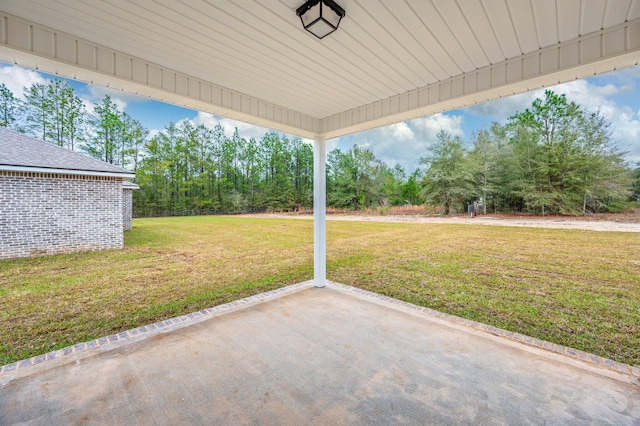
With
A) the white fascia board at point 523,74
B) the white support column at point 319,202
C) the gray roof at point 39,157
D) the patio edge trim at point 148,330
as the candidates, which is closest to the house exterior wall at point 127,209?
the gray roof at point 39,157

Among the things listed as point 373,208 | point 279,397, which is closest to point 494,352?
point 279,397

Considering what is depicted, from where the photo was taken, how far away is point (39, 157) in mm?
5973

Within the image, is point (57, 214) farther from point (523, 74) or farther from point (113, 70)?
point (523, 74)

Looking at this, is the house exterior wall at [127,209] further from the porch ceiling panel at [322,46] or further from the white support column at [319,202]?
the porch ceiling panel at [322,46]

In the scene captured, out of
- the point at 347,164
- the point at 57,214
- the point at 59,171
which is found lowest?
the point at 57,214

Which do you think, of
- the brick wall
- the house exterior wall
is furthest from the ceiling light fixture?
the house exterior wall

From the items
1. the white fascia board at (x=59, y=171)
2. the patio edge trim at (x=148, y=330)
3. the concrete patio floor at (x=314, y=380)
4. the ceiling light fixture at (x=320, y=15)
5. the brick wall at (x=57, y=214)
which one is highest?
the ceiling light fixture at (x=320, y=15)

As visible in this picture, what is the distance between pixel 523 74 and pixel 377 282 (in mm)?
3266

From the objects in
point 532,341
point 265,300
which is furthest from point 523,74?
point 265,300

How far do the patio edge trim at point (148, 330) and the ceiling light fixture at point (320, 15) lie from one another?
2.88 meters

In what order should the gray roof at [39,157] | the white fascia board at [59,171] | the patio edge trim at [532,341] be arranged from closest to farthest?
the patio edge trim at [532,341] → the white fascia board at [59,171] → the gray roof at [39,157]

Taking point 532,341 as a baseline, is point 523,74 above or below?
above

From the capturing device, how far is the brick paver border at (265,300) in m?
2.04

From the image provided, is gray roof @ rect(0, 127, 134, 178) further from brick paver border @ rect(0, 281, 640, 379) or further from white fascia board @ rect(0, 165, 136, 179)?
brick paver border @ rect(0, 281, 640, 379)
